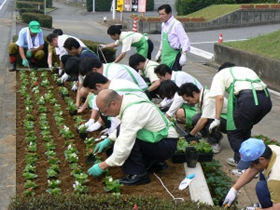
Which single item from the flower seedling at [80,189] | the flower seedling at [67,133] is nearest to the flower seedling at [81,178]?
the flower seedling at [80,189]

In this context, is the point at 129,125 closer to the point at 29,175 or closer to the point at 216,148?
the point at 29,175

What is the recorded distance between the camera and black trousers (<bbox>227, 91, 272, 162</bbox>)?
5.96 meters

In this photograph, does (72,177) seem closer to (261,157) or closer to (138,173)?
(138,173)

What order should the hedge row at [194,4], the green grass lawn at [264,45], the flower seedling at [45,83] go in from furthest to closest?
the hedge row at [194,4] → the green grass lawn at [264,45] → the flower seedling at [45,83]

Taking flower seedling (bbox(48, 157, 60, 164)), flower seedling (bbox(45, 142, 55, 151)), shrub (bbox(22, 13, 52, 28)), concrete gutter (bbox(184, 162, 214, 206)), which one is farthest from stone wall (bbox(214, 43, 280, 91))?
shrub (bbox(22, 13, 52, 28))

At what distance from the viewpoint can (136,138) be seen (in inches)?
197

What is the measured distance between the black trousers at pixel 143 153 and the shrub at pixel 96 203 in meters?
0.80

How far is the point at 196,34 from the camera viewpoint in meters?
21.5

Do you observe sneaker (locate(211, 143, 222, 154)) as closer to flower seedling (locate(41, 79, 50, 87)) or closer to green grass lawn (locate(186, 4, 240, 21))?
flower seedling (locate(41, 79, 50, 87))

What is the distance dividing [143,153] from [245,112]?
151cm

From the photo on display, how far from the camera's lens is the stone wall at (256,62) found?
10.8 metres

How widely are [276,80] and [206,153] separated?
18.3 feet

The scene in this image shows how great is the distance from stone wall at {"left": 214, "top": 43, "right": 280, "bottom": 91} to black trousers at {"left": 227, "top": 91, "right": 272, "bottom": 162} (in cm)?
471

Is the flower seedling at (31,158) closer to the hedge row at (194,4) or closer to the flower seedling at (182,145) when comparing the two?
the flower seedling at (182,145)
